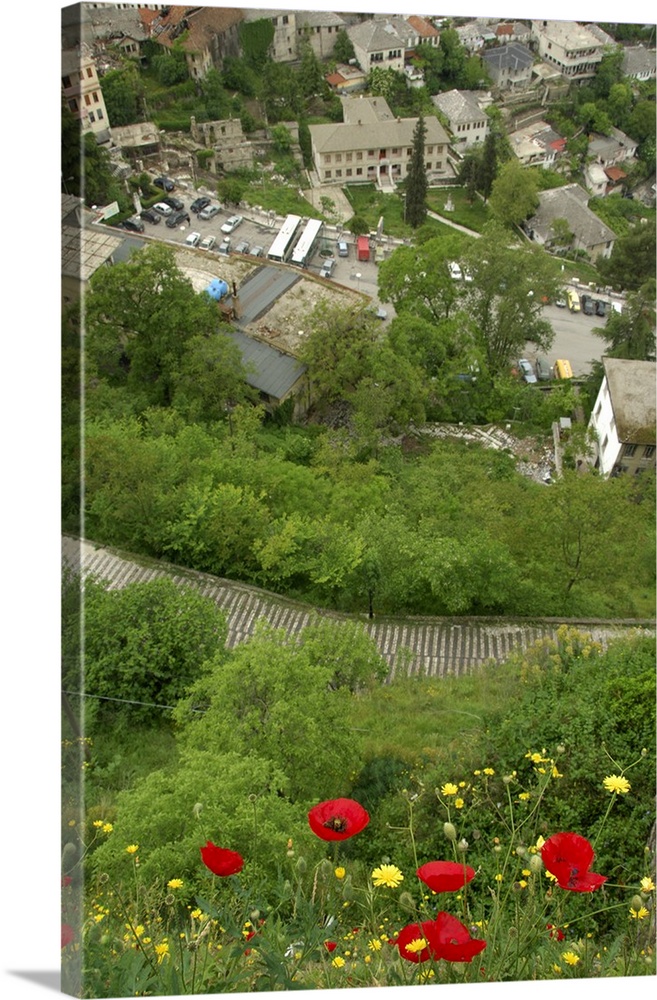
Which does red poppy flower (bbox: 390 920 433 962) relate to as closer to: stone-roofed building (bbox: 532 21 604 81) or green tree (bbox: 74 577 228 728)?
green tree (bbox: 74 577 228 728)

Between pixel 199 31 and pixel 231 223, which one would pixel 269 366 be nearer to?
pixel 231 223

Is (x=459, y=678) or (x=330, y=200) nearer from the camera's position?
(x=459, y=678)

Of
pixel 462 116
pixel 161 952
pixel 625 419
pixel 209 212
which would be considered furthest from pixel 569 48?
pixel 161 952

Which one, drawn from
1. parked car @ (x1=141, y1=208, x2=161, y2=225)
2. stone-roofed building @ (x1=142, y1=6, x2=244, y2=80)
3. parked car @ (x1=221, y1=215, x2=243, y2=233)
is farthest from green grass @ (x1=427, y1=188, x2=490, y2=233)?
stone-roofed building @ (x1=142, y1=6, x2=244, y2=80)

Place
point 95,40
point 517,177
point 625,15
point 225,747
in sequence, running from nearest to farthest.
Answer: point 625,15 < point 95,40 < point 225,747 < point 517,177

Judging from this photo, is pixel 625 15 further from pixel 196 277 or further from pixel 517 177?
pixel 517 177

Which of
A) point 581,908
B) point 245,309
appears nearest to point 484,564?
point 581,908
